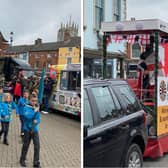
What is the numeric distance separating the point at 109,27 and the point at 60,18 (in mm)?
970

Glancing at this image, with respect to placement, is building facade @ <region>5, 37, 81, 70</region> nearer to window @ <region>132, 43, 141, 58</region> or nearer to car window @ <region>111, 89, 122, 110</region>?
car window @ <region>111, 89, 122, 110</region>

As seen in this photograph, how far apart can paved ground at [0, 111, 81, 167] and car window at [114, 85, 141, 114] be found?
0.51 metres

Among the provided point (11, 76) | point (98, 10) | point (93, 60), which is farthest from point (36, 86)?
point (98, 10)

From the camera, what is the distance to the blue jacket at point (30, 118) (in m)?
3.60

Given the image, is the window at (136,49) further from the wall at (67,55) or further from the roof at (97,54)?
the wall at (67,55)

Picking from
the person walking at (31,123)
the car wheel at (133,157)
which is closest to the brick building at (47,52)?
the person walking at (31,123)

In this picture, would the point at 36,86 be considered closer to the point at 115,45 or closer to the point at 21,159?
the point at 21,159

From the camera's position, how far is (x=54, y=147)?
3.54 metres

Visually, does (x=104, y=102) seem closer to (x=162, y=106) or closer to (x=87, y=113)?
(x=87, y=113)

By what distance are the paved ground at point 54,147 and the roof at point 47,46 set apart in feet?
2.37

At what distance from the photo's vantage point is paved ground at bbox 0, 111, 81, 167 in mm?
3414

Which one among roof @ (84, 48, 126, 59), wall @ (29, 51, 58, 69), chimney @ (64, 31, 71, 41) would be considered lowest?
wall @ (29, 51, 58, 69)

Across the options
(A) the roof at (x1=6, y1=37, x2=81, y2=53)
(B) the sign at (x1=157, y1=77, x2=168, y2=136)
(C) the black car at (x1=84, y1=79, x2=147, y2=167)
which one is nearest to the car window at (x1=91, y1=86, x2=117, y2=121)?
(C) the black car at (x1=84, y1=79, x2=147, y2=167)

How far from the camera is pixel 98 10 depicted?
3621 mm
